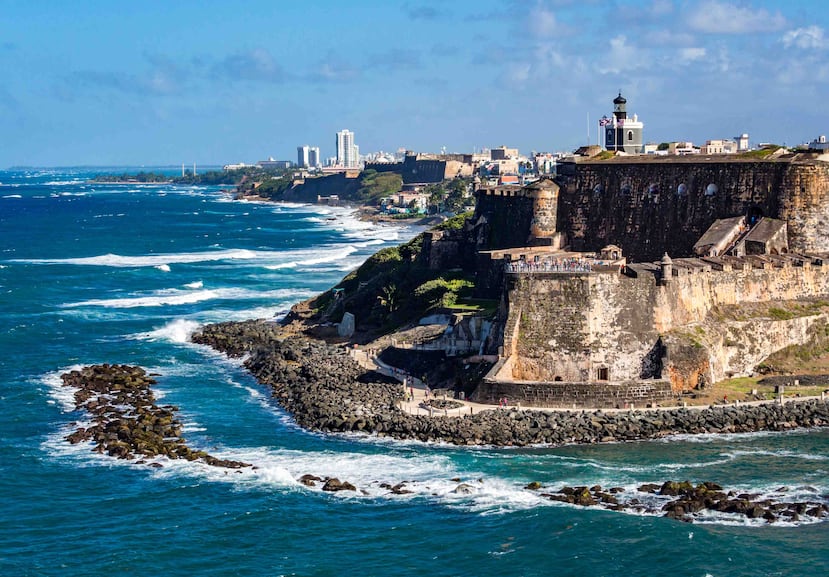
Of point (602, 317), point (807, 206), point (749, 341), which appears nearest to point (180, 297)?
point (602, 317)

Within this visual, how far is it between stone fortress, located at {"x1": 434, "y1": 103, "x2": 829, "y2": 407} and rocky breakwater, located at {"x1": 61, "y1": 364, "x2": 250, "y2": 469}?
36.6 ft

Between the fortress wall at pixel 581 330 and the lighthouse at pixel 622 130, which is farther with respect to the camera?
the lighthouse at pixel 622 130

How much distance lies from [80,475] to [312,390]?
38.6 feet

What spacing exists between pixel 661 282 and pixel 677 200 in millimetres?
11796

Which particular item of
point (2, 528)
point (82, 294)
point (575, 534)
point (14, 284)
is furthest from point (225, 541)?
point (14, 284)

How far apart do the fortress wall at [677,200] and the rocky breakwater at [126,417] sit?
74.0 feet

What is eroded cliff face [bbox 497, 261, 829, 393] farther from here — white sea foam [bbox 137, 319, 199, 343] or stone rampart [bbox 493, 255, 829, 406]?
white sea foam [bbox 137, 319, 199, 343]

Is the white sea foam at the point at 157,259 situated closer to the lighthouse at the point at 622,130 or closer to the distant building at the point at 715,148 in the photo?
the distant building at the point at 715,148

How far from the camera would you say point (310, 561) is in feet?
108

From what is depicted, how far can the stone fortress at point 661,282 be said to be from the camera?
46.1 meters

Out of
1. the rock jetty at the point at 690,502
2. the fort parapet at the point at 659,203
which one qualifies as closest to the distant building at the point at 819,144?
the fort parapet at the point at 659,203

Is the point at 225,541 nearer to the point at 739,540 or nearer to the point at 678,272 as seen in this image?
the point at 739,540

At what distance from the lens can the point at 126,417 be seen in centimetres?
4750

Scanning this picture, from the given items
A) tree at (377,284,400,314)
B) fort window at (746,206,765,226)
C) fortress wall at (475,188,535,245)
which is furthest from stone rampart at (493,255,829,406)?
fortress wall at (475,188,535,245)
